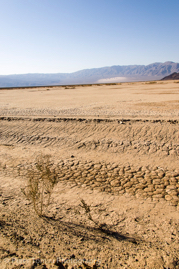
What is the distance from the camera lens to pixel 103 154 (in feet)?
16.8

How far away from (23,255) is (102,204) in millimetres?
1531

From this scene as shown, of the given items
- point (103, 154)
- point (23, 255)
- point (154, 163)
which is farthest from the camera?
point (103, 154)

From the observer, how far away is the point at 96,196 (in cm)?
345

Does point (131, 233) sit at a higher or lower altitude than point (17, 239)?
lower

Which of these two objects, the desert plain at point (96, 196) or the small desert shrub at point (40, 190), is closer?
the desert plain at point (96, 196)

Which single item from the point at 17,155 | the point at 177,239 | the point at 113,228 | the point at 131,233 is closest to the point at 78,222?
the point at 113,228

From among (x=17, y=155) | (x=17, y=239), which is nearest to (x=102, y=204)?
(x=17, y=239)

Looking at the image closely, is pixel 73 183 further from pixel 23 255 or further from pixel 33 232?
pixel 23 255

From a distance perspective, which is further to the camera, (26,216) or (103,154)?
(103,154)

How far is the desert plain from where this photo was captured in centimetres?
202

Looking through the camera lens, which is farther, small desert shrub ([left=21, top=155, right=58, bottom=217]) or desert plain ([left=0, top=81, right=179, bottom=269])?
small desert shrub ([left=21, top=155, right=58, bottom=217])

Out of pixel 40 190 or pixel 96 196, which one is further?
pixel 40 190

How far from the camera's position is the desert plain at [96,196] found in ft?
6.62

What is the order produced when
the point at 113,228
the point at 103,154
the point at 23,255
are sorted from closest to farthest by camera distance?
1. the point at 23,255
2. the point at 113,228
3. the point at 103,154
